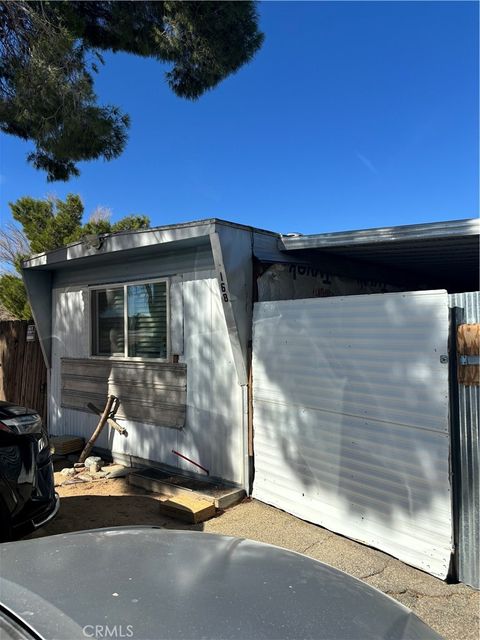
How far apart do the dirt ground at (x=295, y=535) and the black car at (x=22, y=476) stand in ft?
3.57

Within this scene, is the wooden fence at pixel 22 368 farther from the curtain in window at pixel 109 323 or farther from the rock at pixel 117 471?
the rock at pixel 117 471

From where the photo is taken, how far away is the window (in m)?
→ 6.11

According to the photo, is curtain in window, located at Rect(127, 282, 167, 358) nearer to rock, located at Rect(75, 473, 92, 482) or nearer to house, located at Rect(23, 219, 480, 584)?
house, located at Rect(23, 219, 480, 584)

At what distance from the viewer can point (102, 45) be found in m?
6.80

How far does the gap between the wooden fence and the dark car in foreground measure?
7.13m

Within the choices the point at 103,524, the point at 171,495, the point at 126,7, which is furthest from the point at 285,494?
the point at 126,7

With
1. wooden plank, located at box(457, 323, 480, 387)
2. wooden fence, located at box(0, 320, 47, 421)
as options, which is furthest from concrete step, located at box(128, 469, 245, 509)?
wooden fence, located at box(0, 320, 47, 421)

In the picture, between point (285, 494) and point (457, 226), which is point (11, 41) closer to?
point (457, 226)

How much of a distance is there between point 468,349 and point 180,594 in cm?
261

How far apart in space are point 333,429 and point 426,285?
18.3 feet

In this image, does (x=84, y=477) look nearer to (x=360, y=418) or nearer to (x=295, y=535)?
(x=295, y=535)

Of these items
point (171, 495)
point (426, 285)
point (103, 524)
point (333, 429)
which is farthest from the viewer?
point (426, 285)

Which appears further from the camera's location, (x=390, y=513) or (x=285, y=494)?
(x=285, y=494)

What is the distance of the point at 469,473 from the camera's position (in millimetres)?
3270
